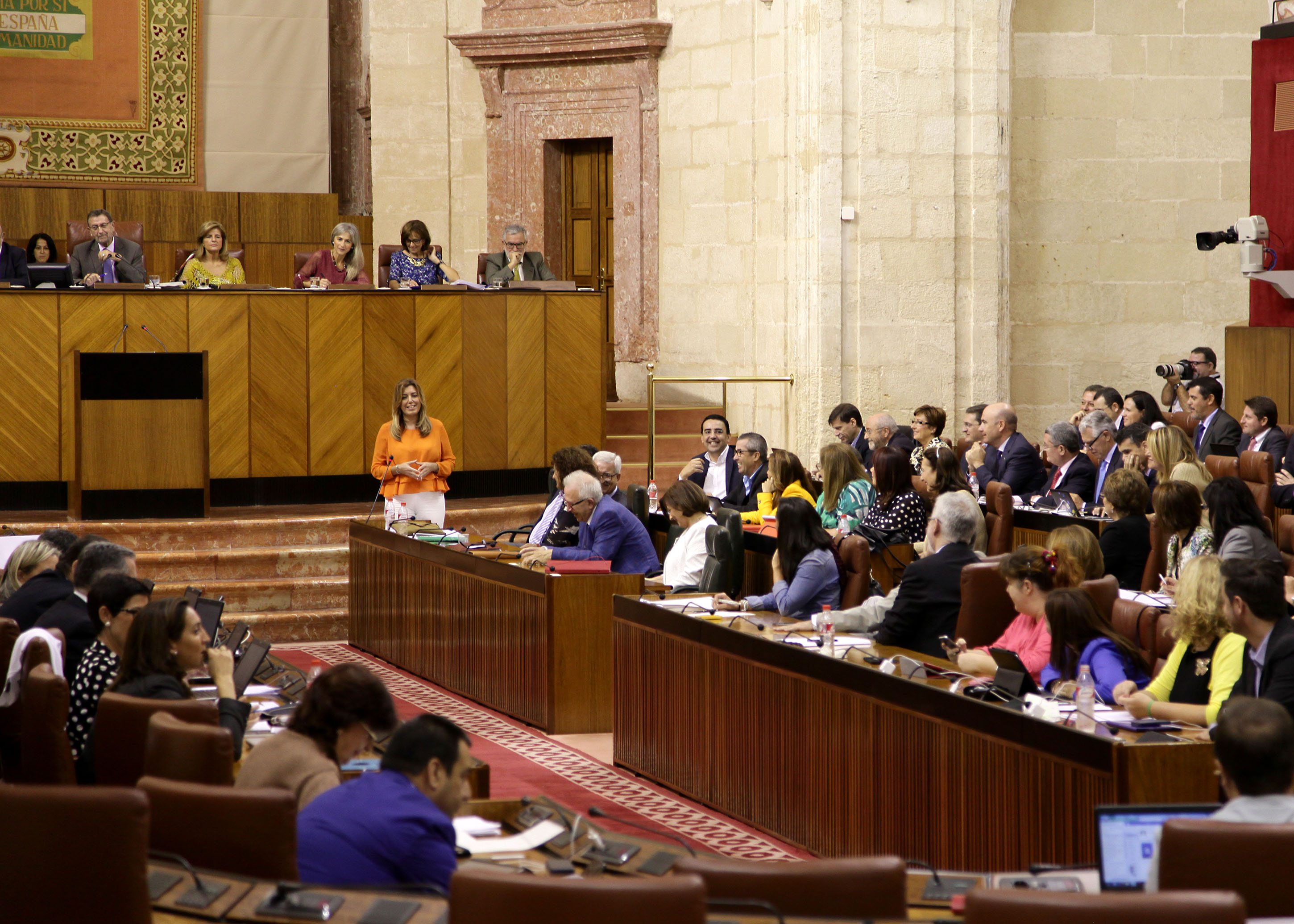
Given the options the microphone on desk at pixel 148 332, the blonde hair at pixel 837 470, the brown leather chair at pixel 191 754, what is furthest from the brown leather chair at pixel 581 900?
the microphone on desk at pixel 148 332

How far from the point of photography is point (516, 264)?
11.6 meters

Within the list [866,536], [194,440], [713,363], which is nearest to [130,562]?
[866,536]

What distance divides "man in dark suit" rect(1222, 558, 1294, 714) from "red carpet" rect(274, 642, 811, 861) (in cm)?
167

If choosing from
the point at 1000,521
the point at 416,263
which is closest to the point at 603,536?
the point at 1000,521

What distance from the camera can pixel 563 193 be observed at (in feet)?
47.4

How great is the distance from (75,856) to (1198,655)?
3186mm

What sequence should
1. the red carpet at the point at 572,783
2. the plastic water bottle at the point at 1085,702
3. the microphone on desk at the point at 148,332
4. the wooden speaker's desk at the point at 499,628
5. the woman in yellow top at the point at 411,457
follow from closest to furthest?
the plastic water bottle at the point at 1085,702
the red carpet at the point at 572,783
the wooden speaker's desk at the point at 499,628
the woman in yellow top at the point at 411,457
the microphone on desk at the point at 148,332

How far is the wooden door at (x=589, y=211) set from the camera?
14289 millimetres

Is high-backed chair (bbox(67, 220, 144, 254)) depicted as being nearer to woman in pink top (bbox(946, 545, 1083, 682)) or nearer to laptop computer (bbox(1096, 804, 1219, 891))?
woman in pink top (bbox(946, 545, 1083, 682))

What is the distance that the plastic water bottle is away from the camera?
4340mm

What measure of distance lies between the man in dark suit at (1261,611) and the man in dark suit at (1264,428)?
497 centimetres

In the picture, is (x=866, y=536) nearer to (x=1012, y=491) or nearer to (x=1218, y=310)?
(x=1012, y=491)

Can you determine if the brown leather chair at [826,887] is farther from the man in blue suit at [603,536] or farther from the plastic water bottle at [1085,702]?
the man in blue suit at [603,536]

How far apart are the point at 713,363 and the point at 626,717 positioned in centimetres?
693
